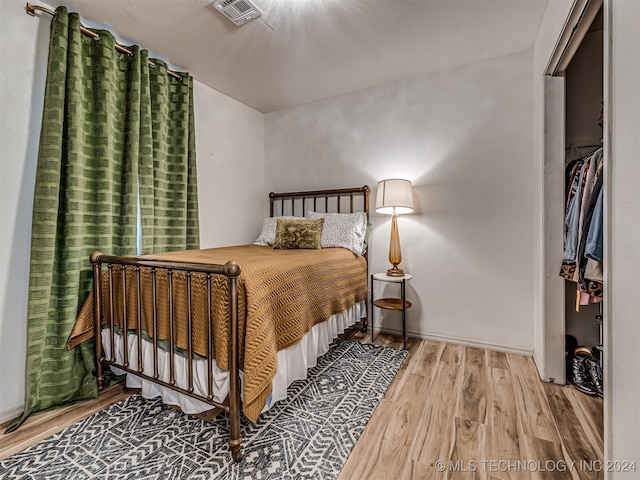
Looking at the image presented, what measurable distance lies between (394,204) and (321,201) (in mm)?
974

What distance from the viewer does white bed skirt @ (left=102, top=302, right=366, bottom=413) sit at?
153cm

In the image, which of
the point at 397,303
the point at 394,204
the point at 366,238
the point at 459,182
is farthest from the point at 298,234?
the point at 459,182

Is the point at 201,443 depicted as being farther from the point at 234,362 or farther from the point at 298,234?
the point at 298,234

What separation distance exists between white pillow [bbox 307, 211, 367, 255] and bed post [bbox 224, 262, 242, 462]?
1.59 m

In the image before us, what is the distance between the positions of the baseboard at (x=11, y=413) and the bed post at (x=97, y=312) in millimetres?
370

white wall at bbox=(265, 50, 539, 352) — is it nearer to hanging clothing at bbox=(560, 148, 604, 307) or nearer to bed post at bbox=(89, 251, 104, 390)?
hanging clothing at bbox=(560, 148, 604, 307)

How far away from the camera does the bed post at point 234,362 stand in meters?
1.32

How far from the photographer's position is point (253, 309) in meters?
1.38

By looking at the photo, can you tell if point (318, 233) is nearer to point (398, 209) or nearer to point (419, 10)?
point (398, 209)

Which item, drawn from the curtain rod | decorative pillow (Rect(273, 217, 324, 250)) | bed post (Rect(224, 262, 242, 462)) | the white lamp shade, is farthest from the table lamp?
the curtain rod

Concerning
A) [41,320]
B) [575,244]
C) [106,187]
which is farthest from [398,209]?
[41,320]

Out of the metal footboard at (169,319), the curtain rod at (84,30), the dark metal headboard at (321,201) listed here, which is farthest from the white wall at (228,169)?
the metal footboard at (169,319)
